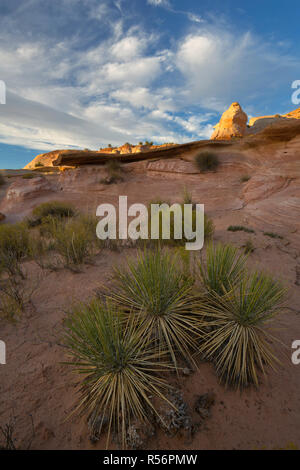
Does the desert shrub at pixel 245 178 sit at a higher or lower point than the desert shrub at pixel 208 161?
lower

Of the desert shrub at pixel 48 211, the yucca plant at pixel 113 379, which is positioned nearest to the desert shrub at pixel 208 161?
the desert shrub at pixel 48 211

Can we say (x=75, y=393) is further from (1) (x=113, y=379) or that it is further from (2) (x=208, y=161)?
(2) (x=208, y=161)

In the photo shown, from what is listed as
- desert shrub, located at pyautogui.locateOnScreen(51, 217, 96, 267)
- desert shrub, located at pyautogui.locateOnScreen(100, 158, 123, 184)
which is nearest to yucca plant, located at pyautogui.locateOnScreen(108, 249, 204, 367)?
desert shrub, located at pyautogui.locateOnScreen(51, 217, 96, 267)

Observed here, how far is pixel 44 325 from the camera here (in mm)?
2906

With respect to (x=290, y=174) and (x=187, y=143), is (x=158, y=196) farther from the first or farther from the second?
(x=290, y=174)

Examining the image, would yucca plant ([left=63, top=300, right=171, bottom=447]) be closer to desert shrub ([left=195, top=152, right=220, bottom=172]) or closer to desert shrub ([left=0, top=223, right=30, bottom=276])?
desert shrub ([left=0, top=223, right=30, bottom=276])

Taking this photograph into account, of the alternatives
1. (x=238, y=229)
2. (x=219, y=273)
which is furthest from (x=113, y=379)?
(x=238, y=229)

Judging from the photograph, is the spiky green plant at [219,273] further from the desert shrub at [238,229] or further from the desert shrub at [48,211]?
the desert shrub at [48,211]

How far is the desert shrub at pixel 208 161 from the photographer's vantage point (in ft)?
39.2

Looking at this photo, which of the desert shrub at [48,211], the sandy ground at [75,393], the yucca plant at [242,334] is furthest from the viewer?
the desert shrub at [48,211]

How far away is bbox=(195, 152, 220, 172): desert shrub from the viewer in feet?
39.2

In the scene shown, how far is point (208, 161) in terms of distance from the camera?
12.0 m

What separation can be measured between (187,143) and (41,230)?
31.9 ft
